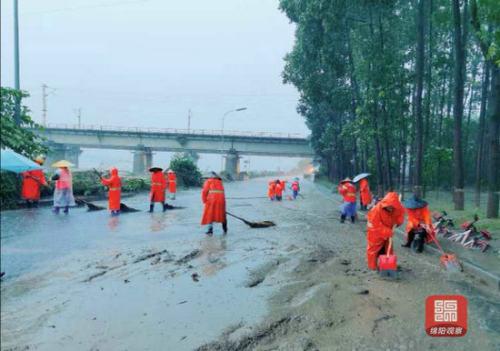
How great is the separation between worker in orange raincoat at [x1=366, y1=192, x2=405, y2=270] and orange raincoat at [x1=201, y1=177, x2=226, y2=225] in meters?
4.44

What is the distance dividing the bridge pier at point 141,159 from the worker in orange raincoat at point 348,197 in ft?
62.9

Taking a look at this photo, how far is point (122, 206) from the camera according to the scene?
14945 millimetres

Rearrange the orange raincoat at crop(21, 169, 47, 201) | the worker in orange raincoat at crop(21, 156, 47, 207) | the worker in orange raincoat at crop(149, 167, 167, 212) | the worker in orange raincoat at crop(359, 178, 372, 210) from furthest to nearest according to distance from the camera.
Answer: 1. the worker in orange raincoat at crop(359, 178, 372, 210)
2. the worker in orange raincoat at crop(149, 167, 167, 212)
3. the orange raincoat at crop(21, 169, 47, 201)
4. the worker in orange raincoat at crop(21, 156, 47, 207)

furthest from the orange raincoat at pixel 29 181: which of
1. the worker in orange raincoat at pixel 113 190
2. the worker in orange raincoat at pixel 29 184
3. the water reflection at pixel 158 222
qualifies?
the worker in orange raincoat at pixel 113 190

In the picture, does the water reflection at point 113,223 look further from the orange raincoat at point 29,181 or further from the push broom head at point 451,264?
the push broom head at point 451,264

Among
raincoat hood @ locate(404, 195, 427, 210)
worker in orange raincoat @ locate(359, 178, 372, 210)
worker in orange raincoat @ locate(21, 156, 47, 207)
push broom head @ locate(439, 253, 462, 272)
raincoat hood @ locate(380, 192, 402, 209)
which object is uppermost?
worker in orange raincoat @ locate(21, 156, 47, 207)

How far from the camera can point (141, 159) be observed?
32.9 meters

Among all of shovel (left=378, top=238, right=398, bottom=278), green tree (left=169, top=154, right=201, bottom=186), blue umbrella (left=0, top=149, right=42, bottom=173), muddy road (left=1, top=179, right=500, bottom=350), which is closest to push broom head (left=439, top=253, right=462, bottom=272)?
muddy road (left=1, top=179, right=500, bottom=350)

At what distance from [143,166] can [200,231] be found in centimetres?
2376

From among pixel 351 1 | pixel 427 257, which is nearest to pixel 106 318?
pixel 427 257

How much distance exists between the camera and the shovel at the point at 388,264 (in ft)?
21.1

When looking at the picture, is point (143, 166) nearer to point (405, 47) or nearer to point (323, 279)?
point (405, 47)

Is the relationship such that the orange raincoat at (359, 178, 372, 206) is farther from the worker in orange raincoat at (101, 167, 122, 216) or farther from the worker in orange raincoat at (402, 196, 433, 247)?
the worker in orange raincoat at (101, 167, 122, 216)

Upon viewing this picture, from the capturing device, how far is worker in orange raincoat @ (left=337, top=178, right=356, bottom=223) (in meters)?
13.5
